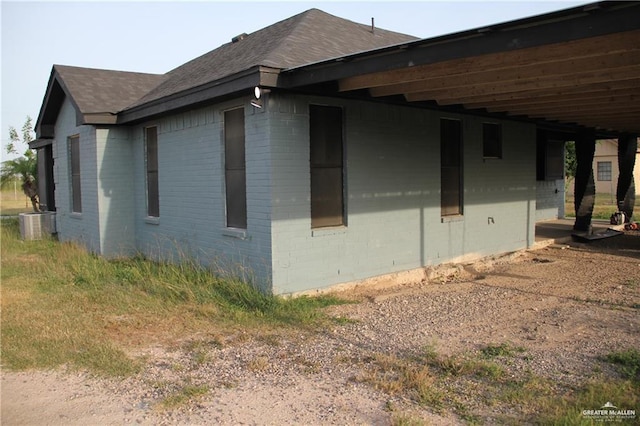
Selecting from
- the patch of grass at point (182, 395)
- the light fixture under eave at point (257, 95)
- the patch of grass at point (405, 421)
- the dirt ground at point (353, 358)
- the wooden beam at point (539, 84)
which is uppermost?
the wooden beam at point (539, 84)

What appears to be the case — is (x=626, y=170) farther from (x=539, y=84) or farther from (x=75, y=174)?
(x=75, y=174)

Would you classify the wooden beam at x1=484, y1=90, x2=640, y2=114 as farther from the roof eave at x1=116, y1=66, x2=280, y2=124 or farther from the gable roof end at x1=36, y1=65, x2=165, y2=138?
the gable roof end at x1=36, y1=65, x2=165, y2=138

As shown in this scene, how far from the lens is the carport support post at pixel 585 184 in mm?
14148

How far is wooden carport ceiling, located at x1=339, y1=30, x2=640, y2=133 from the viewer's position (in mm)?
5391

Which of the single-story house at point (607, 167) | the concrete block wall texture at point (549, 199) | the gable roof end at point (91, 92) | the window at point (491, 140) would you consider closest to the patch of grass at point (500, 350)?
the window at point (491, 140)

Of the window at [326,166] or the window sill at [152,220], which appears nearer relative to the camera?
the window at [326,166]

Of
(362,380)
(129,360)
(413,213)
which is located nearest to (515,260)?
(413,213)

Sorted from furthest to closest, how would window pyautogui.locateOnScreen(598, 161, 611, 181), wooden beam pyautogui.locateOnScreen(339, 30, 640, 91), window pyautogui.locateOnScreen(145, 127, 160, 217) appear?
1. window pyautogui.locateOnScreen(598, 161, 611, 181)
2. window pyautogui.locateOnScreen(145, 127, 160, 217)
3. wooden beam pyautogui.locateOnScreen(339, 30, 640, 91)

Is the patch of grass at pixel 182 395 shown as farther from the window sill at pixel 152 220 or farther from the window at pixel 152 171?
the window at pixel 152 171

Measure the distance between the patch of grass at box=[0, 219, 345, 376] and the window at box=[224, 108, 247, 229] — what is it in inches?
39.7

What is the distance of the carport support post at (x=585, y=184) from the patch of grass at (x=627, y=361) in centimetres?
995

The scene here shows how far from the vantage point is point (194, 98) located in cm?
826

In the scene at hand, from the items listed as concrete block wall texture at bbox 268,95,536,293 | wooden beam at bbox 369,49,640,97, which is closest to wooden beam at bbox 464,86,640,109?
concrete block wall texture at bbox 268,95,536,293

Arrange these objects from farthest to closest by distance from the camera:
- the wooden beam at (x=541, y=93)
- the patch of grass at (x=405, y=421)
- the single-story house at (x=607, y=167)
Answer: the single-story house at (x=607, y=167)
the wooden beam at (x=541, y=93)
the patch of grass at (x=405, y=421)
